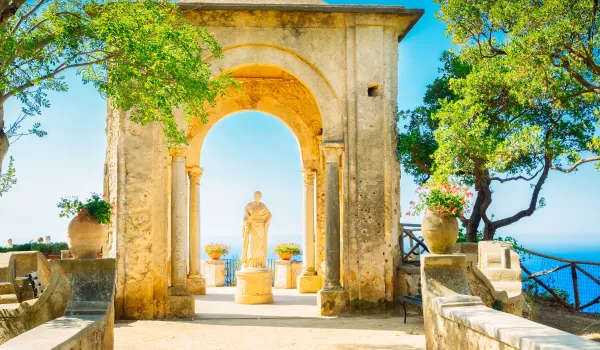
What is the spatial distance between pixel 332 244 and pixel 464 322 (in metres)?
6.75

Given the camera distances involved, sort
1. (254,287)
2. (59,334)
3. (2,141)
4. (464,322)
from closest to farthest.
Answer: (59,334) < (464,322) < (2,141) < (254,287)

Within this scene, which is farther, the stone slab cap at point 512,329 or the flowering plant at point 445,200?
the flowering plant at point 445,200

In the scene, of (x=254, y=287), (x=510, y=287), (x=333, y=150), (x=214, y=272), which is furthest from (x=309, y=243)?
(x=510, y=287)

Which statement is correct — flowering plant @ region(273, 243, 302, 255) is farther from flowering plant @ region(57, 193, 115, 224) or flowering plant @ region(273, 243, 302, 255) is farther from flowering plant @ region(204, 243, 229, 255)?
flowering plant @ region(57, 193, 115, 224)

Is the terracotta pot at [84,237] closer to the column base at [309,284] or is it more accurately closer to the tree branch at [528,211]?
the column base at [309,284]

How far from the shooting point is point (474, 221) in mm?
16156

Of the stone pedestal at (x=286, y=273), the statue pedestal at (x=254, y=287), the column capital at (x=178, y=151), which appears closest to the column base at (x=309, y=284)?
the stone pedestal at (x=286, y=273)

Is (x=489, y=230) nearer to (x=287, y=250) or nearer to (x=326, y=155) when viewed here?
(x=326, y=155)

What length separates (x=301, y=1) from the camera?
560 inches

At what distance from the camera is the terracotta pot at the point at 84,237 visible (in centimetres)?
838

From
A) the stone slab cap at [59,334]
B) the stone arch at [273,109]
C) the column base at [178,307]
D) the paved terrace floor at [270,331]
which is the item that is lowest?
the paved terrace floor at [270,331]

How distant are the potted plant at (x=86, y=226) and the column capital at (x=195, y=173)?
9.05 metres

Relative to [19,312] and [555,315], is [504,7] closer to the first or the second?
[555,315]

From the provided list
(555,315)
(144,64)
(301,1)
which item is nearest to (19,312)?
(144,64)
